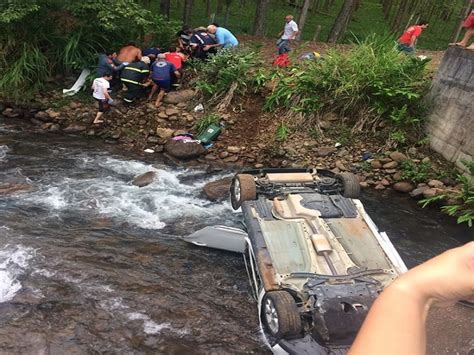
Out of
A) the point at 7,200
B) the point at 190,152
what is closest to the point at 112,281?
the point at 7,200

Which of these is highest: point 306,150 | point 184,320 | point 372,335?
point 372,335

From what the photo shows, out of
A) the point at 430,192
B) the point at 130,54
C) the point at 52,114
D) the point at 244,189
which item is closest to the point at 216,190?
the point at 244,189

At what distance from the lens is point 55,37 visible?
10812mm

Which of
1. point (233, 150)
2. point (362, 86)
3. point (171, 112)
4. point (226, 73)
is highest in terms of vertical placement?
point (362, 86)

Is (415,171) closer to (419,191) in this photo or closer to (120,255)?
(419,191)

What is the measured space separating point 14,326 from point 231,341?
238 cm

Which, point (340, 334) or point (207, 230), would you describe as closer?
point (340, 334)

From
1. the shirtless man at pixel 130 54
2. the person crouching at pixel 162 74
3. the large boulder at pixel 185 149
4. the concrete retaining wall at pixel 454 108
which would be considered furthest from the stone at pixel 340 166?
the shirtless man at pixel 130 54

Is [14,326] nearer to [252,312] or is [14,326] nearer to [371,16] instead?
[252,312]

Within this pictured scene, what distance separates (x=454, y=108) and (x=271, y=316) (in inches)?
249

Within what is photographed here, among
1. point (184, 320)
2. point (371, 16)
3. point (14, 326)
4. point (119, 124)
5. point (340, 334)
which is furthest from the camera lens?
point (371, 16)

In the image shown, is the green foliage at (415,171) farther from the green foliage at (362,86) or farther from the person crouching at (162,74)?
the person crouching at (162,74)

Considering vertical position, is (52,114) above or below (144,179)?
below

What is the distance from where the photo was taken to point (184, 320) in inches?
196
